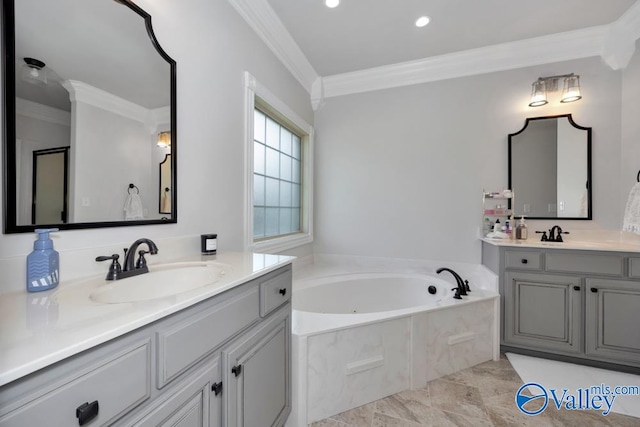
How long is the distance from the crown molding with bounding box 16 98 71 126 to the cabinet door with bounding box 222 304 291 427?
971 millimetres

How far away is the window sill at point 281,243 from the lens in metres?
2.03

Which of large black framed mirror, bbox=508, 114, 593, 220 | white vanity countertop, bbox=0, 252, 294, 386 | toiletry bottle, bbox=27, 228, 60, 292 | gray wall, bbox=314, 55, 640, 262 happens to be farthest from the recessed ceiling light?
toiletry bottle, bbox=27, 228, 60, 292

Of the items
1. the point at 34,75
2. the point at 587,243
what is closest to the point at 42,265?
the point at 34,75

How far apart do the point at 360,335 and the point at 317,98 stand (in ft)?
8.29

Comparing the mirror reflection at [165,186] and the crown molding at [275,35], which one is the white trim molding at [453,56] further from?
the mirror reflection at [165,186]

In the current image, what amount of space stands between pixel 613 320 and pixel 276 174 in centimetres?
286

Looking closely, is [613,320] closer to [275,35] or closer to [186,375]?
[186,375]

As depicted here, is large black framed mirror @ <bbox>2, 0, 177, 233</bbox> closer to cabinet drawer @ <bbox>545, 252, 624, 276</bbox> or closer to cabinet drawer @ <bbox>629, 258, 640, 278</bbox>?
cabinet drawer @ <bbox>545, 252, 624, 276</bbox>

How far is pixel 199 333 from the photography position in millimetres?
787

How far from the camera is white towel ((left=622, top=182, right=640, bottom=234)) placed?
1.81 meters

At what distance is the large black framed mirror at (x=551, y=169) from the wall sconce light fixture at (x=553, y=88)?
0.15 metres

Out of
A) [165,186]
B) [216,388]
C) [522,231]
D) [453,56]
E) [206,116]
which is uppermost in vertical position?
[453,56]

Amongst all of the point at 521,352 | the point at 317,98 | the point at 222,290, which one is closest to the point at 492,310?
the point at 521,352

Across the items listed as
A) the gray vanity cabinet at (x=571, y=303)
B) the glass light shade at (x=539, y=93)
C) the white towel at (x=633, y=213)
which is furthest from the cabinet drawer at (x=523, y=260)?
the glass light shade at (x=539, y=93)
